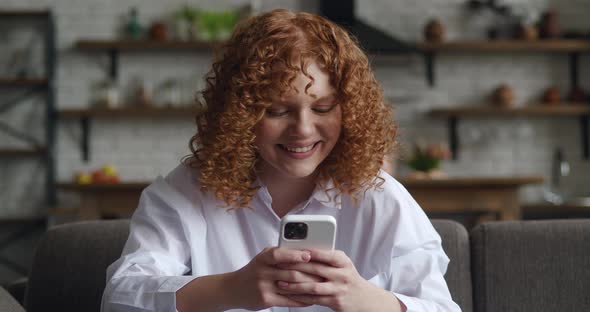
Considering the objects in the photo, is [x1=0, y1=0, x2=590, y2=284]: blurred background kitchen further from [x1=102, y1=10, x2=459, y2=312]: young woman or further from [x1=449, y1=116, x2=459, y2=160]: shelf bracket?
[x1=102, y1=10, x2=459, y2=312]: young woman

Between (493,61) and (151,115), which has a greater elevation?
(493,61)

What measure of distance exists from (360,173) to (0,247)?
14.5ft

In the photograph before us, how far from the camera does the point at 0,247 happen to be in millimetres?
5156

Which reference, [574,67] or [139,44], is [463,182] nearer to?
[574,67]

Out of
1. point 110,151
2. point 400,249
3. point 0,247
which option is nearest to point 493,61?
point 110,151

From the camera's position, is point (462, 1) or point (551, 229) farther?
point (462, 1)

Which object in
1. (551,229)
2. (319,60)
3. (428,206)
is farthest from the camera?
(428,206)

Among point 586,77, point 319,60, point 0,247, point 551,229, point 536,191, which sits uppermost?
point 319,60

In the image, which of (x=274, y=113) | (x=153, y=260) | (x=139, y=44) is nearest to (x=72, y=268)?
(x=153, y=260)

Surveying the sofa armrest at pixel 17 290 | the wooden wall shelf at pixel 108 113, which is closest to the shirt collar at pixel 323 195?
the sofa armrest at pixel 17 290

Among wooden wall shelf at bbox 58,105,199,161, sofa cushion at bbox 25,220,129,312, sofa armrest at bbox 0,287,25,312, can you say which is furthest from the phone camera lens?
wooden wall shelf at bbox 58,105,199,161

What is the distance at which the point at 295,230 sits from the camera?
110 cm

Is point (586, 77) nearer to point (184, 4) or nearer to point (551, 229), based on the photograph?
point (184, 4)

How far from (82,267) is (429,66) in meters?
3.96
